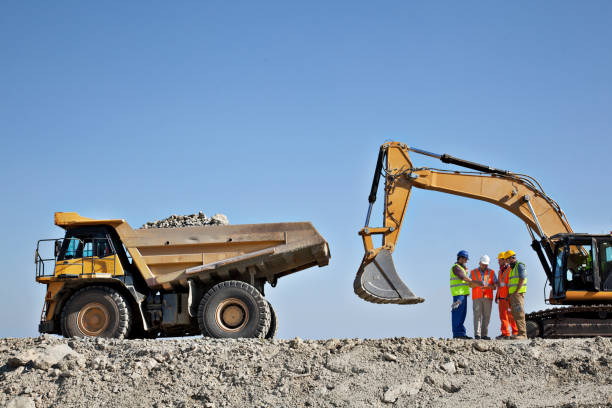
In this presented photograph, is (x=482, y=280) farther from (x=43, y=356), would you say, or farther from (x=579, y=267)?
(x=43, y=356)

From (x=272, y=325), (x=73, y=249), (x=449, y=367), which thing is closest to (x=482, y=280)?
(x=449, y=367)

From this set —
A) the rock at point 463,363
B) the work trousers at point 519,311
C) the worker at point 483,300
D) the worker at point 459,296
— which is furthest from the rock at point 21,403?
the work trousers at point 519,311

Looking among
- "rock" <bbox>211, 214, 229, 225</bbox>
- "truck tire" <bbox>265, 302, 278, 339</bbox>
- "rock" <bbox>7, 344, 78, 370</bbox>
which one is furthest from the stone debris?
"rock" <bbox>7, 344, 78, 370</bbox>

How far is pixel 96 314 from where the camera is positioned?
1393cm

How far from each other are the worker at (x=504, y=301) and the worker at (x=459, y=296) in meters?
0.70

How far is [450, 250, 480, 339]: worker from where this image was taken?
45.5 ft

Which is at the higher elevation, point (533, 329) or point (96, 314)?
point (96, 314)

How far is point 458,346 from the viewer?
12.1 metres

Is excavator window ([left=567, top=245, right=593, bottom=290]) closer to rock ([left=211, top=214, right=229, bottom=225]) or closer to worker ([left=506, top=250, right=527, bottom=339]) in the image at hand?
worker ([left=506, top=250, right=527, bottom=339])

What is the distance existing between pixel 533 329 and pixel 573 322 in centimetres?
90

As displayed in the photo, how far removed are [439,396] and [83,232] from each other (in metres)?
7.71

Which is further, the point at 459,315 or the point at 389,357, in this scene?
the point at 459,315

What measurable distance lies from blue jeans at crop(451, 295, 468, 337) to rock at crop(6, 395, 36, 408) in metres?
7.65

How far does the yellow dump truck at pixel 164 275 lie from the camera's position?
13.8 m
